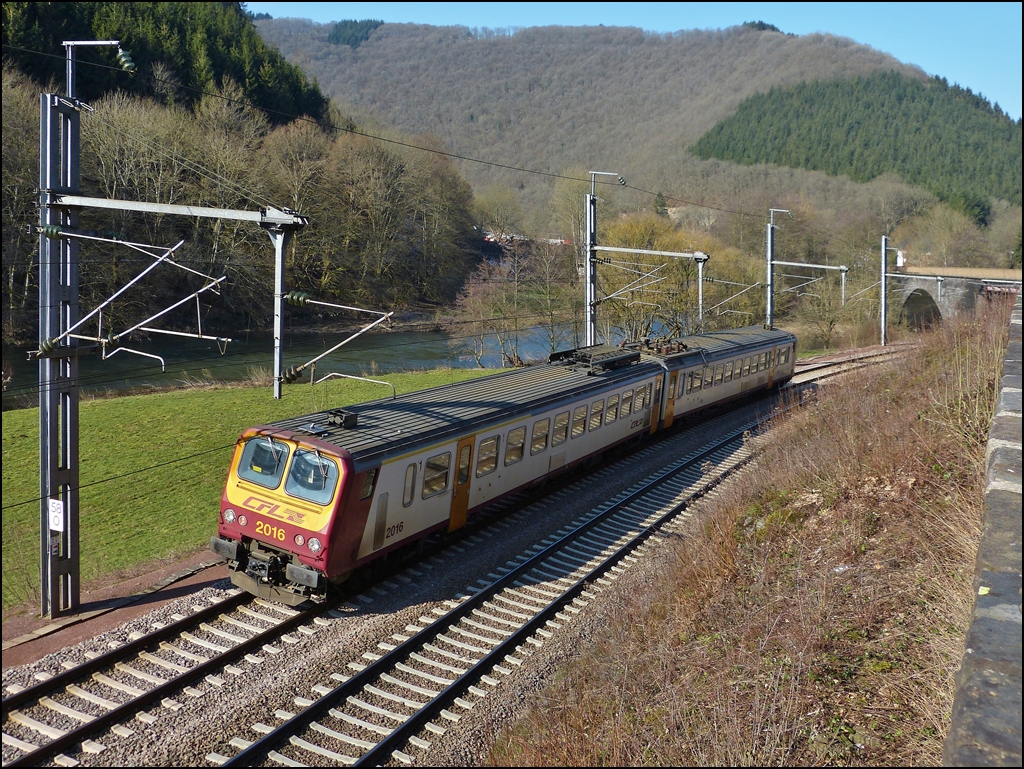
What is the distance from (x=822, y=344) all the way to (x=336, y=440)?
46.8 meters

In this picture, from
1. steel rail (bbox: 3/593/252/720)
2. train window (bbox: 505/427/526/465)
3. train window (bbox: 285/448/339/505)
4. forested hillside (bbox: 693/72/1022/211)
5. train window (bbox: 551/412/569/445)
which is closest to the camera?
steel rail (bbox: 3/593/252/720)

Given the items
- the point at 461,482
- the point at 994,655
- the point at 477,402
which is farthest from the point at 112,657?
the point at 994,655

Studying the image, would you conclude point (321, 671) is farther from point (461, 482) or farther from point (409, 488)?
point (461, 482)

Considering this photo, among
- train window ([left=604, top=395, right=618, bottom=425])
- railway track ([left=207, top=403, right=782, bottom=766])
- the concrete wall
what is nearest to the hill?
train window ([left=604, top=395, right=618, bottom=425])

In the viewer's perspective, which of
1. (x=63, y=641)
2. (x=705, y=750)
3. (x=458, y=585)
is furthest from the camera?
(x=458, y=585)

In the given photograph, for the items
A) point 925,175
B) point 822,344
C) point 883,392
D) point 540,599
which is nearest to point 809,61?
point 822,344

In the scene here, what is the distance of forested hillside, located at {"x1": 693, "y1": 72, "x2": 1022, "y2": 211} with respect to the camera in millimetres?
14836

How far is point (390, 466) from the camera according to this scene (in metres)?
11.8

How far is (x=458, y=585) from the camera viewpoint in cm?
1243

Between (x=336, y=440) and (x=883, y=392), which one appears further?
(x=883, y=392)

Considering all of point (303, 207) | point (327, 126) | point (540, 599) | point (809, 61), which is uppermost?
point (809, 61)

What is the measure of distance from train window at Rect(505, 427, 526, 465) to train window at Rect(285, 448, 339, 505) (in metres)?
4.39

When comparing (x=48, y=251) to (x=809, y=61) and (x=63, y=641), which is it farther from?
(x=809, y=61)

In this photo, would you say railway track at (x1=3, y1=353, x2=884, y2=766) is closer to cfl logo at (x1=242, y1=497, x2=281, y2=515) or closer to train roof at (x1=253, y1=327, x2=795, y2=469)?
cfl logo at (x1=242, y1=497, x2=281, y2=515)
